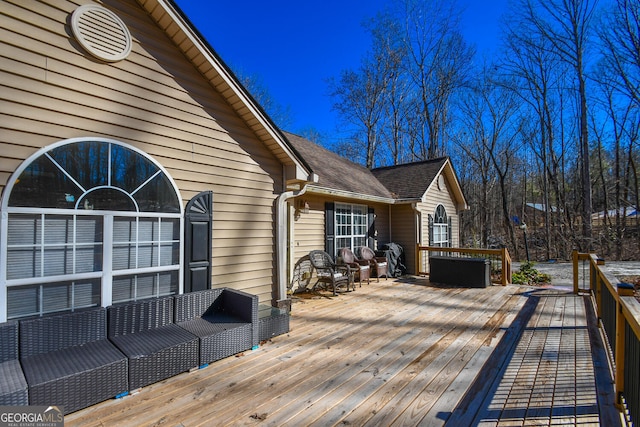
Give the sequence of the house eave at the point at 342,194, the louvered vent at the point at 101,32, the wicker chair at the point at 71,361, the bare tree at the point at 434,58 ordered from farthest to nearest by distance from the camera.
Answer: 1. the bare tree at the point at 434,58
2. the house eave at the point at 342,194
3. the louvered vent at the point at 101,32
4. the wicker chair at the point at 71,361

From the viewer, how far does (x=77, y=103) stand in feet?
9.72

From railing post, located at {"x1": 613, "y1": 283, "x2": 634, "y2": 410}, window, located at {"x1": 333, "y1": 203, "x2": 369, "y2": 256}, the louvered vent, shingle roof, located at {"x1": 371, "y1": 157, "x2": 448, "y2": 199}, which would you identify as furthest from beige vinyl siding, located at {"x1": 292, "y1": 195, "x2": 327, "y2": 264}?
railing post, located at {"x1": 613, "y1": 283, "x2": 634, "y2": 410}

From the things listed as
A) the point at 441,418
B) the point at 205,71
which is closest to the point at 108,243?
the point at 205,71

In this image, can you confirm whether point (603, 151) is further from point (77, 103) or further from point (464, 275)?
point (77, 103)

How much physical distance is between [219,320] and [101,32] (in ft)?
10.8

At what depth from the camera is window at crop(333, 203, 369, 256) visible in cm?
774

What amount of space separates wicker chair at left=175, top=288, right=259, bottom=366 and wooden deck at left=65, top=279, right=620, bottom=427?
0.14 m

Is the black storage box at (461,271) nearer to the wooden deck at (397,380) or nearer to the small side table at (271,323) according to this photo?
the wooden deck at (397,380)

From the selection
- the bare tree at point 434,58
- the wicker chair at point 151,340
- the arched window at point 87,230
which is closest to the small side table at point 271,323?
the wicker chair at point 151,340

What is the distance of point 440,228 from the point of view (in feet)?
35.5

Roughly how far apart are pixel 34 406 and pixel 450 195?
Answer: 12.1 meters

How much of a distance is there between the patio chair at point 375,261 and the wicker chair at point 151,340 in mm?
5495

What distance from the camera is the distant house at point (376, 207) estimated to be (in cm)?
698

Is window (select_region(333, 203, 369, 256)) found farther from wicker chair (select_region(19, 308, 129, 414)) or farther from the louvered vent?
wicker chair (select_region(19, 308, 129, 414))
